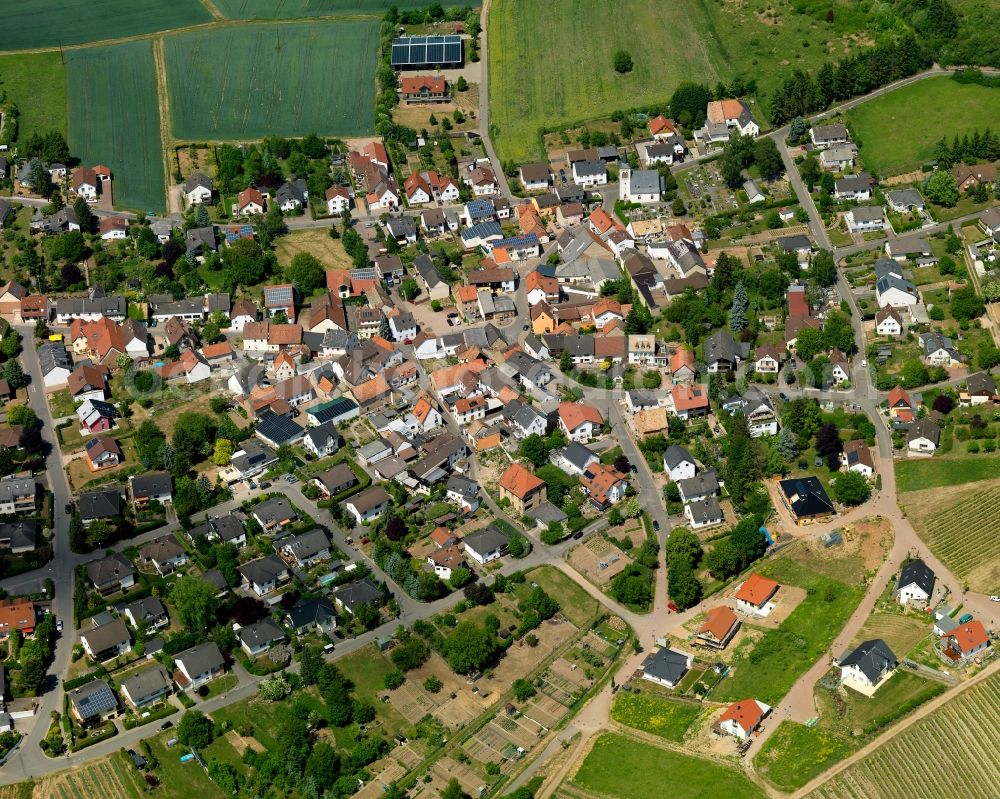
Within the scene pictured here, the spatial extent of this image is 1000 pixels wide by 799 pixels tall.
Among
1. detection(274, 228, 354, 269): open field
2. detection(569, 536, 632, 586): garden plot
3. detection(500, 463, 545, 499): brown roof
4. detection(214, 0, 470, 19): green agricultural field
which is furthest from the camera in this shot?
detection(214, 0, 470, 19): green agricultural field

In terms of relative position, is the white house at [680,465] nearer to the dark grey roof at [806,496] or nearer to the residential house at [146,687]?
the dark grey roof at [806,496]

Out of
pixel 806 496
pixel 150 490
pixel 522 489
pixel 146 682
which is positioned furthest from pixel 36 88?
pixel 806 496

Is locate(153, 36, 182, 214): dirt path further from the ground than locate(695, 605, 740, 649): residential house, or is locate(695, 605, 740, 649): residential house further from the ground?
locate(153, 36, 182, 214): dirt path

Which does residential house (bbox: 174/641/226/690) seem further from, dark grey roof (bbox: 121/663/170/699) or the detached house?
the detached house

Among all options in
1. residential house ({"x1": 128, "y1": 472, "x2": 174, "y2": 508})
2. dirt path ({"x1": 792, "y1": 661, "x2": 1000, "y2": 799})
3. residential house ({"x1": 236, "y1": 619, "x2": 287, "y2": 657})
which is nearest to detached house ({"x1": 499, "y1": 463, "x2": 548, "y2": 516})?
residential house ({"x1": 236, "y1": 619, "x2": 287, "y2": 657})

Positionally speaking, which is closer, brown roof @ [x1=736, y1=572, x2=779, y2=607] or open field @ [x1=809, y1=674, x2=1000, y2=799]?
open field @ [x1=809, y1=674, x2=1000, y2=799]

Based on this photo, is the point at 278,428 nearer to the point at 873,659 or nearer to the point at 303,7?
the point at 873,659

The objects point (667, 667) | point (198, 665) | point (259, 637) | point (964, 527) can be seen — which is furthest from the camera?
point (964, 527)
